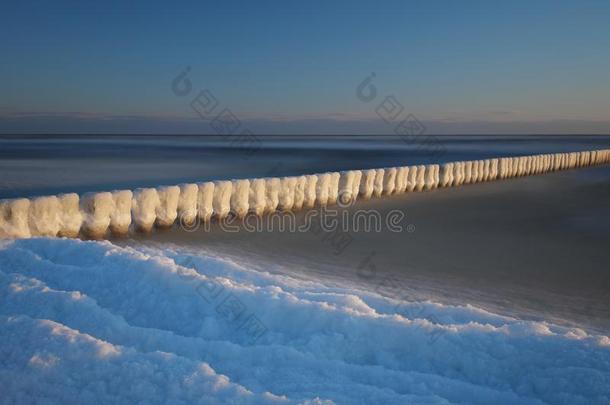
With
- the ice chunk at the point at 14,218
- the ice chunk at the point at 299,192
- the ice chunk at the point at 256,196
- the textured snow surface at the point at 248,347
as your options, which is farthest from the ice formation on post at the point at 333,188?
the textured snow surface at the point at 248,347

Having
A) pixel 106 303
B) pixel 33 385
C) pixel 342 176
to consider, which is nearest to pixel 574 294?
pixel 106 303

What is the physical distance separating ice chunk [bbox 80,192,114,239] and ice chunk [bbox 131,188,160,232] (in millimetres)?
418

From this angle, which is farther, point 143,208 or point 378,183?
point 378,183

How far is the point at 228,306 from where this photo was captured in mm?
3451

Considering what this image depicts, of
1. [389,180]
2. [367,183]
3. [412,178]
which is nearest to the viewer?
[367,183]

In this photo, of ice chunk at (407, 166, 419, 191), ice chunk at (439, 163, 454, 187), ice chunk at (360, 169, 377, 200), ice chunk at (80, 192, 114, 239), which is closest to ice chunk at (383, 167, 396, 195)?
ice chunk at (360, 169, 377, 200)

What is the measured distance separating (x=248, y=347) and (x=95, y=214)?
3.99 m

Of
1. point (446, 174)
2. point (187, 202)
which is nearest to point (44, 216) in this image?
point (187, 202)

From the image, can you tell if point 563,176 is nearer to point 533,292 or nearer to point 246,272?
point 533,292

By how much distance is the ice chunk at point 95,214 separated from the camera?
6301 mm

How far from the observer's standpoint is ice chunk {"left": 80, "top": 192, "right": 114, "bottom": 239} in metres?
6.30

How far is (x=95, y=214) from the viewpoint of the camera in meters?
6.35

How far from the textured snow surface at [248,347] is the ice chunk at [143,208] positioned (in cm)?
287

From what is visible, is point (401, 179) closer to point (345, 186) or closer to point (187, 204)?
point (345, 186)
